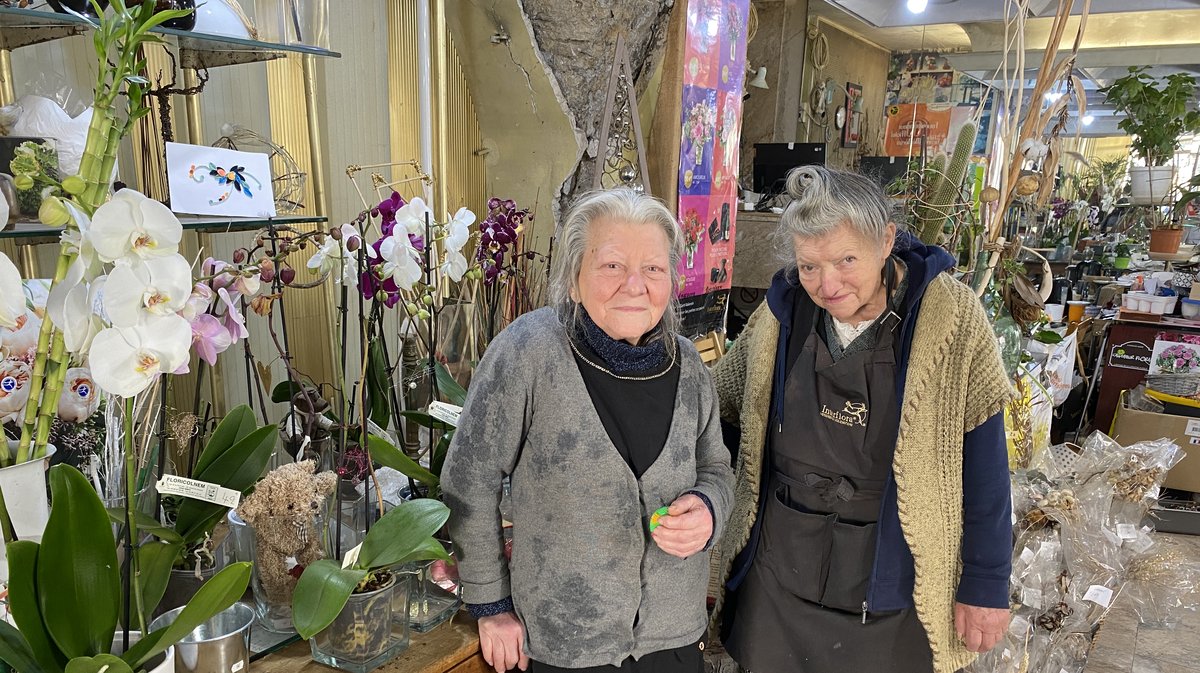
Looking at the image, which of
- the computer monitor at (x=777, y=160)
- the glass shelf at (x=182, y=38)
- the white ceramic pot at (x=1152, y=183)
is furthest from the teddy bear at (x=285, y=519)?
the white ceramic pot at (x=1152, y=183)

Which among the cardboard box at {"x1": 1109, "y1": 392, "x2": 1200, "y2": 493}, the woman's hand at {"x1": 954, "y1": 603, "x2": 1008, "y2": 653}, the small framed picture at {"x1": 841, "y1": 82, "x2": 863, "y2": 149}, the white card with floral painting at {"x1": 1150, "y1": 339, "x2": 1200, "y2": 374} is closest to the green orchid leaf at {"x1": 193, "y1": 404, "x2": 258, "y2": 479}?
the woman's hand at {"x1": 954, "y1": 603, "x2": 1008, "y2": 653}

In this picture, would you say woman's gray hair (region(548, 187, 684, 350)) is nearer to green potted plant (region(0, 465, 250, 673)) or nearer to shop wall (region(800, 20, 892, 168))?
green potted plant (region(0, 465, 250, 673))

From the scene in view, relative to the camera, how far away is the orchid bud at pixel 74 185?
68cm

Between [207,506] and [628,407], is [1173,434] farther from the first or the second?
[207,506]

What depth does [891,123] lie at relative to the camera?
702 centimetres

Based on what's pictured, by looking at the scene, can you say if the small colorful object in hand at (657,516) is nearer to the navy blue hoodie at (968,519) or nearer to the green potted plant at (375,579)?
the green potted plant at (375,579)

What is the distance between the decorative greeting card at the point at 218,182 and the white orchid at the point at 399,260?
281 mm

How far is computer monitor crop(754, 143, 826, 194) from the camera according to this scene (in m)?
4.57

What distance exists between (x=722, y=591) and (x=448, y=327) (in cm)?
85

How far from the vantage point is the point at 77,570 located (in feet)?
2.55

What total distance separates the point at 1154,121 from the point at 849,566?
4380 mm

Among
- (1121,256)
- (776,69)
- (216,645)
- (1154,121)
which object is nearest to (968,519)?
(216,645)

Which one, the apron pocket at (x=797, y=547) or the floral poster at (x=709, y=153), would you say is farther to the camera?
the floral poster at (x=709, y=153)

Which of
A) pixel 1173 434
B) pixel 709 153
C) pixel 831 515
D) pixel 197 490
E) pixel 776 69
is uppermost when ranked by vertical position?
pixel 776 69
